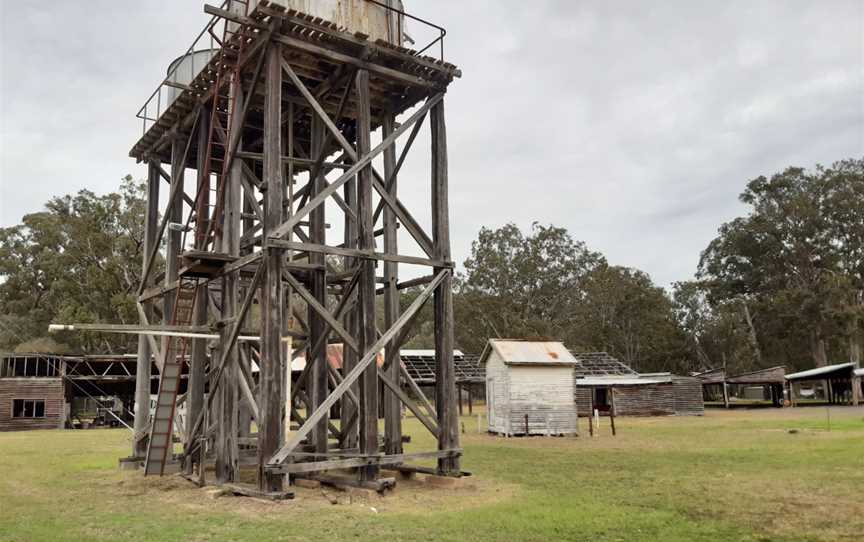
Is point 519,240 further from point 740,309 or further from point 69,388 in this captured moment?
point 69,388

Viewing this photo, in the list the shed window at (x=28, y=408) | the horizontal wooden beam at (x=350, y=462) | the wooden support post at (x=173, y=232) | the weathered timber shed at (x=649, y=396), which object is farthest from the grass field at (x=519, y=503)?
the shed window at (x=28, y=408)

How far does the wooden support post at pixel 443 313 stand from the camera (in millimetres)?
→ 14234

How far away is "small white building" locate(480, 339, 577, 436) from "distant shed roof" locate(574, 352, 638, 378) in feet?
55.9

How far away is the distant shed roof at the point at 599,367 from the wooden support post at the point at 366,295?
3406 cm

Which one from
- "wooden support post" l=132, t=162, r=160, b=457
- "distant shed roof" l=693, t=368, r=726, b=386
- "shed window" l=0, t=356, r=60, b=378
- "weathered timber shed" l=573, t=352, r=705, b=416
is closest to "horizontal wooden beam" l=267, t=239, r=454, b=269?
"wooden support post" l=132, t=162, r=160, b=457

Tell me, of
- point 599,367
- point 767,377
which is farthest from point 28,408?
point 767,377

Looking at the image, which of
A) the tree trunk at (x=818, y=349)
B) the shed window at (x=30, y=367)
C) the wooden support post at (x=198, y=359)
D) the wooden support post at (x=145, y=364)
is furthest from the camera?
the tree trunk at (x=818, y=349)

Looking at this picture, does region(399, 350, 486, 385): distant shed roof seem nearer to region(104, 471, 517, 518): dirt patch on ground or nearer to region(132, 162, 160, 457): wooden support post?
region(132, 162, 160, 457): wooden support post

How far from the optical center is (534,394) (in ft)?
93.7

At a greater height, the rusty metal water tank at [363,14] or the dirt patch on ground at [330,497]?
the rusty metal water tank at [363,14]

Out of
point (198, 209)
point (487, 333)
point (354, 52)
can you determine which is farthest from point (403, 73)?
point (487, 333)

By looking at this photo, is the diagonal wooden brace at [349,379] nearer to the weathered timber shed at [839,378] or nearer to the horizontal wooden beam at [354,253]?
the horizontal wooden beam at [354,253]

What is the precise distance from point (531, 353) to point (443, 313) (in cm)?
1578

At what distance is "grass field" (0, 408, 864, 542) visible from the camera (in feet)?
30.0
